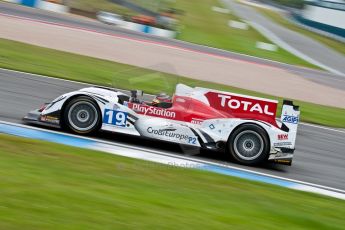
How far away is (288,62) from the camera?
33.0m

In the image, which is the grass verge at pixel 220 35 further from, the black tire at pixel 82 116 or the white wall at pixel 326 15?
the black tire at pixel 82 116

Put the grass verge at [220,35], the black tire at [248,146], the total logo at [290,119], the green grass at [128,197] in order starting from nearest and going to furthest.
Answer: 1. the green grass at [128,197]
2. the black tire at [248,146]
3. the total logo at [290,119]
4. the grass verge at [220,35]

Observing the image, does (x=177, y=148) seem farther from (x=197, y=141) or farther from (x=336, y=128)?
(x=336, y=128)

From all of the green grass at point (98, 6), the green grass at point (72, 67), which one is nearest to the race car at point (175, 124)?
the green grass at point (72, 67)

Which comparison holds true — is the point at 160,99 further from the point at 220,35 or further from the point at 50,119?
the point at 220,35

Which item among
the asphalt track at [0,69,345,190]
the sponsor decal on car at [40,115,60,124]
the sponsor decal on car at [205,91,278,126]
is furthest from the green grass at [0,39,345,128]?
the sponsor decal on car at [40,115,60,124]

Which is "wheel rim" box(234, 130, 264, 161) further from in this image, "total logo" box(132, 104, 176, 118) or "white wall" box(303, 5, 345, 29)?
"white wall" box(303, 5, 345, 29)

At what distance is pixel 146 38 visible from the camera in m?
28.9

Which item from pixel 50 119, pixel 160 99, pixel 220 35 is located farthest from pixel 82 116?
pixel 220 35


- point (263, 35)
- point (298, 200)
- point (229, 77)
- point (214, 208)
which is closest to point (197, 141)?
point (298, 200)

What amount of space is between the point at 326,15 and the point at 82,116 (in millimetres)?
51537

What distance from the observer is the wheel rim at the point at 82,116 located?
9602mm

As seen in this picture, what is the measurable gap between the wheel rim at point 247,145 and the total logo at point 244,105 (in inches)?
16.2

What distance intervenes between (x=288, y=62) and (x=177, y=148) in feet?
78.4
